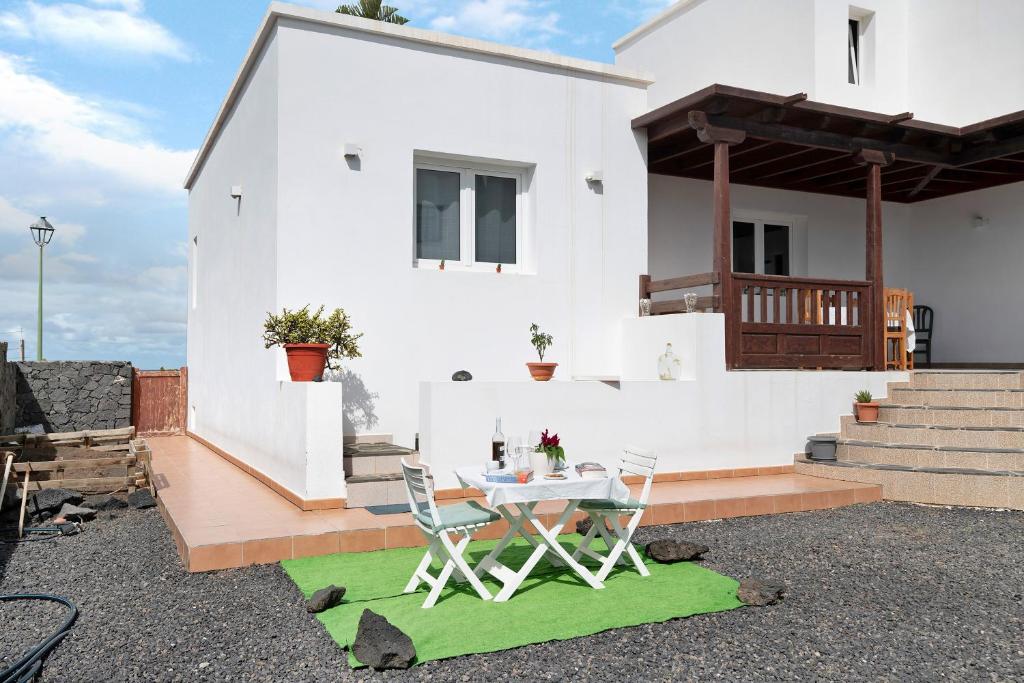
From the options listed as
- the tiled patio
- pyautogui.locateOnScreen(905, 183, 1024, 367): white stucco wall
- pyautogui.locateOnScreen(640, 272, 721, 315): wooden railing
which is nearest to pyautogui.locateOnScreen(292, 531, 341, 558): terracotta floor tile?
the tiled patio

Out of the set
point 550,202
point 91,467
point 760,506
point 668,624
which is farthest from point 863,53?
point 91,467

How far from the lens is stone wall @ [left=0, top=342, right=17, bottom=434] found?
1309 cm

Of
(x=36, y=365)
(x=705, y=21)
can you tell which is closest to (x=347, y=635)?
(x=705, y=21)

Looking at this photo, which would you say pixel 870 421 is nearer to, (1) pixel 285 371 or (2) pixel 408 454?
(2) pixel 408 454

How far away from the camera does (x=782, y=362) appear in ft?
33.0

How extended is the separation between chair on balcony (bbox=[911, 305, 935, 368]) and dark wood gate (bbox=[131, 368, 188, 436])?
530 inches

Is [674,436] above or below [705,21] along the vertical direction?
below

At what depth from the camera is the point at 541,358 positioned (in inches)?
363

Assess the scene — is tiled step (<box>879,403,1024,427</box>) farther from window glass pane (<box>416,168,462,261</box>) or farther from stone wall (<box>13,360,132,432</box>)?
stone wall (<box>13,360,132,432</box>)

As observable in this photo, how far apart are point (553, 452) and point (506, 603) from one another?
98 centimetres

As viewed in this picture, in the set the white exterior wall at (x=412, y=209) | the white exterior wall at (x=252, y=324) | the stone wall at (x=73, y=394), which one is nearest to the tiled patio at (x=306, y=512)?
the white exterior wall at (x=252, y=324)

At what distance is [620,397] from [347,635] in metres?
4.68

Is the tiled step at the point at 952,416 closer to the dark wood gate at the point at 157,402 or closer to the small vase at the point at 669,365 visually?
the small vase at the point at 669,365

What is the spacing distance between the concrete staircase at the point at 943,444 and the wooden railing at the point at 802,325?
0.79 meters
